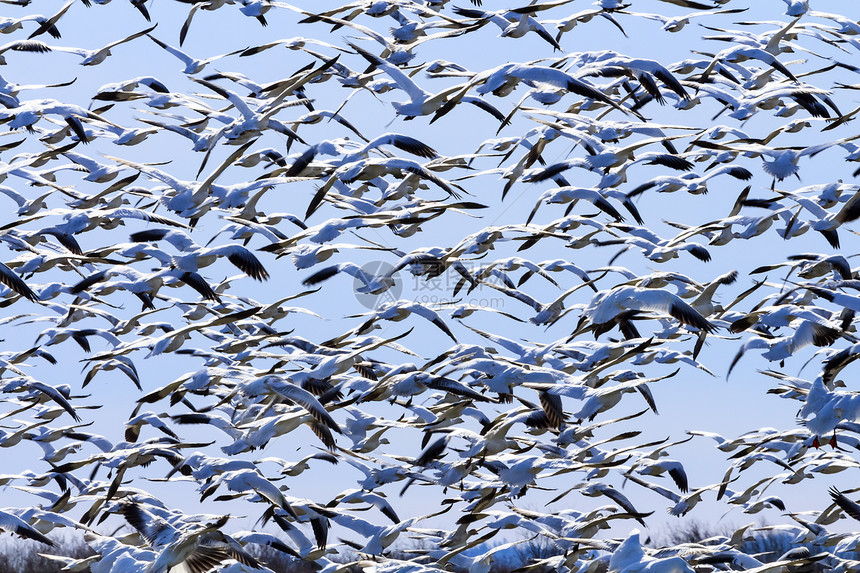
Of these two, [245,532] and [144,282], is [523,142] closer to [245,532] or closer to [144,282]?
[144,282]

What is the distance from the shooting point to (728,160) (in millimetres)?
25266

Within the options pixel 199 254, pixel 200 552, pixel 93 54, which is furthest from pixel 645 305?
pixel 93 54

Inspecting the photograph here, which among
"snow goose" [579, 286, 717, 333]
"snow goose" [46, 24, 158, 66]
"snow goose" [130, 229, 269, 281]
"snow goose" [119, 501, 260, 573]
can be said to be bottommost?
"snow goose" [119, 501, 260, 573]

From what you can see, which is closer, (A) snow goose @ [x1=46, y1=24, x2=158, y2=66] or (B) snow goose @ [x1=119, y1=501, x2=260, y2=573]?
(B) snow goose @ [x1=119, y1=501, x2=260, y2=573]

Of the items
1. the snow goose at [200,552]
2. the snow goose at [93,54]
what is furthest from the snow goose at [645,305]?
the snow goose at [93,54]

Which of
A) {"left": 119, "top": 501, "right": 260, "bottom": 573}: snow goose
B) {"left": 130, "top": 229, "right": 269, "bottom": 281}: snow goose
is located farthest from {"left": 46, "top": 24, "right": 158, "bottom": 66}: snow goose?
{"left": 119, "top": 501, "right": 260, "bottom": 573}: snow goose

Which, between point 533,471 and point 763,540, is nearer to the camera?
point 533,471

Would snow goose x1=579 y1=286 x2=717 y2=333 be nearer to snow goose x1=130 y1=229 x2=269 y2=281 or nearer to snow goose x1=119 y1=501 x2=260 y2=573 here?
snow goose x1=130 y1=229 x2=269 y2=281

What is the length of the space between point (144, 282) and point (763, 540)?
2556 cm

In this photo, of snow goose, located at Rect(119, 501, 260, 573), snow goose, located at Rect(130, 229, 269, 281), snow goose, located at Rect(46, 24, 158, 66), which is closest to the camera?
snow goose, located at Rect(119, 501, 260, 573)

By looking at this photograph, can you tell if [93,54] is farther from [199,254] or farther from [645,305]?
[645,305]

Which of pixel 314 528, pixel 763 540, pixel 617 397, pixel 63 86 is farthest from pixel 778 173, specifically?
pixel 763 540

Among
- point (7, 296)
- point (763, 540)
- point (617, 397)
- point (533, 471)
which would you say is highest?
point (617, 397)

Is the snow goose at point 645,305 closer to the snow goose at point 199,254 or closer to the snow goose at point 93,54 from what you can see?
the snow goose at point 199,254
